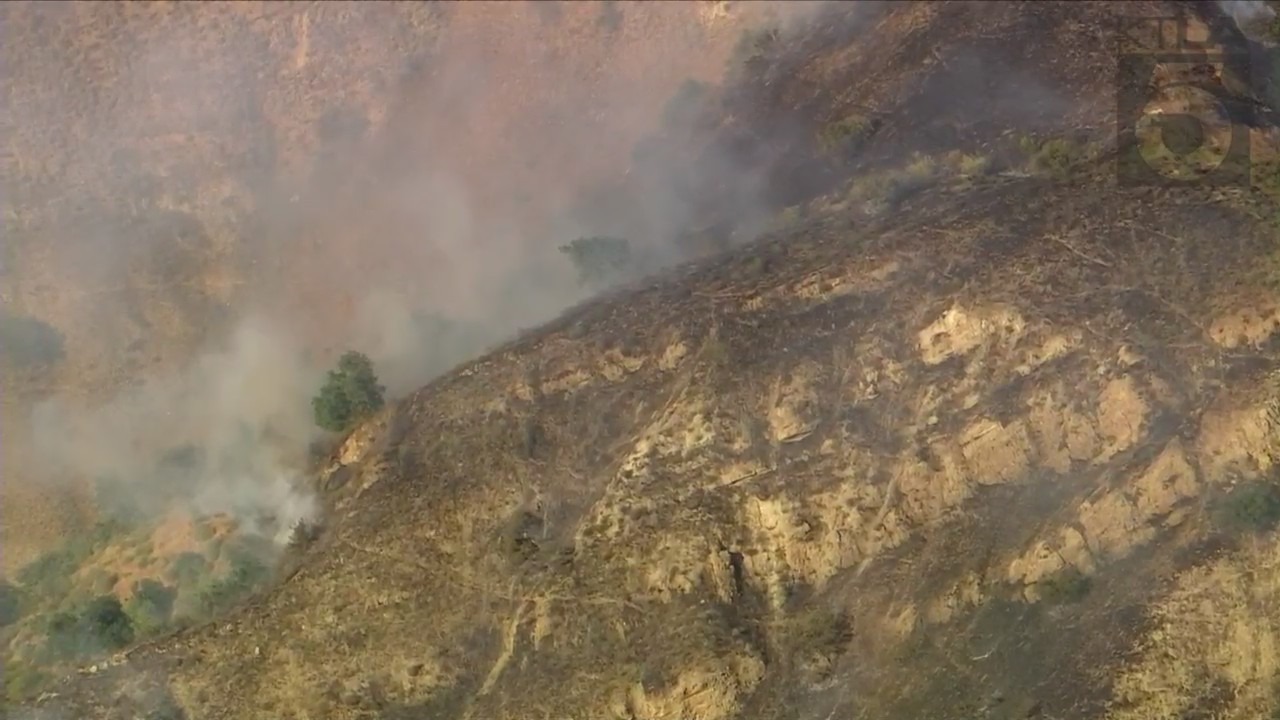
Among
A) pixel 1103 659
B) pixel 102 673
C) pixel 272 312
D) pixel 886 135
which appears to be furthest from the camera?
pixel 272 312

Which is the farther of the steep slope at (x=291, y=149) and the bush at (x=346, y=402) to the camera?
the steep slope at (x=291, y=149)

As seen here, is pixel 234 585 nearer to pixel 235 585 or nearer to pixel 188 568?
pixel 235 585

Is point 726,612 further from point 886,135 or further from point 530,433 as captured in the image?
point 886,135

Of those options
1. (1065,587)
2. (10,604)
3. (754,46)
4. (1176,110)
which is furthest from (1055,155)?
(10,604)

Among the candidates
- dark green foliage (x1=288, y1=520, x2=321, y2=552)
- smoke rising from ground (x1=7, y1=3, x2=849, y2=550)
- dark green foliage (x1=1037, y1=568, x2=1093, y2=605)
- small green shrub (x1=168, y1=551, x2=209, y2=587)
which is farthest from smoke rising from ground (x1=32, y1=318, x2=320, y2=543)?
dark green foliage (x1=1037, y1=568, x2=1093, y2=605)

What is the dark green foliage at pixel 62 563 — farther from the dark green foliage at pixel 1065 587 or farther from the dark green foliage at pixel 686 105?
the dark green foliage at pixel 1065 587

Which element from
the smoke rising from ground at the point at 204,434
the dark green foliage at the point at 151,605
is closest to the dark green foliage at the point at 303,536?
the dark green foliage at the point at 151,605

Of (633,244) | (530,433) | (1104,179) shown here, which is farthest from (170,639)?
(1104,179)
